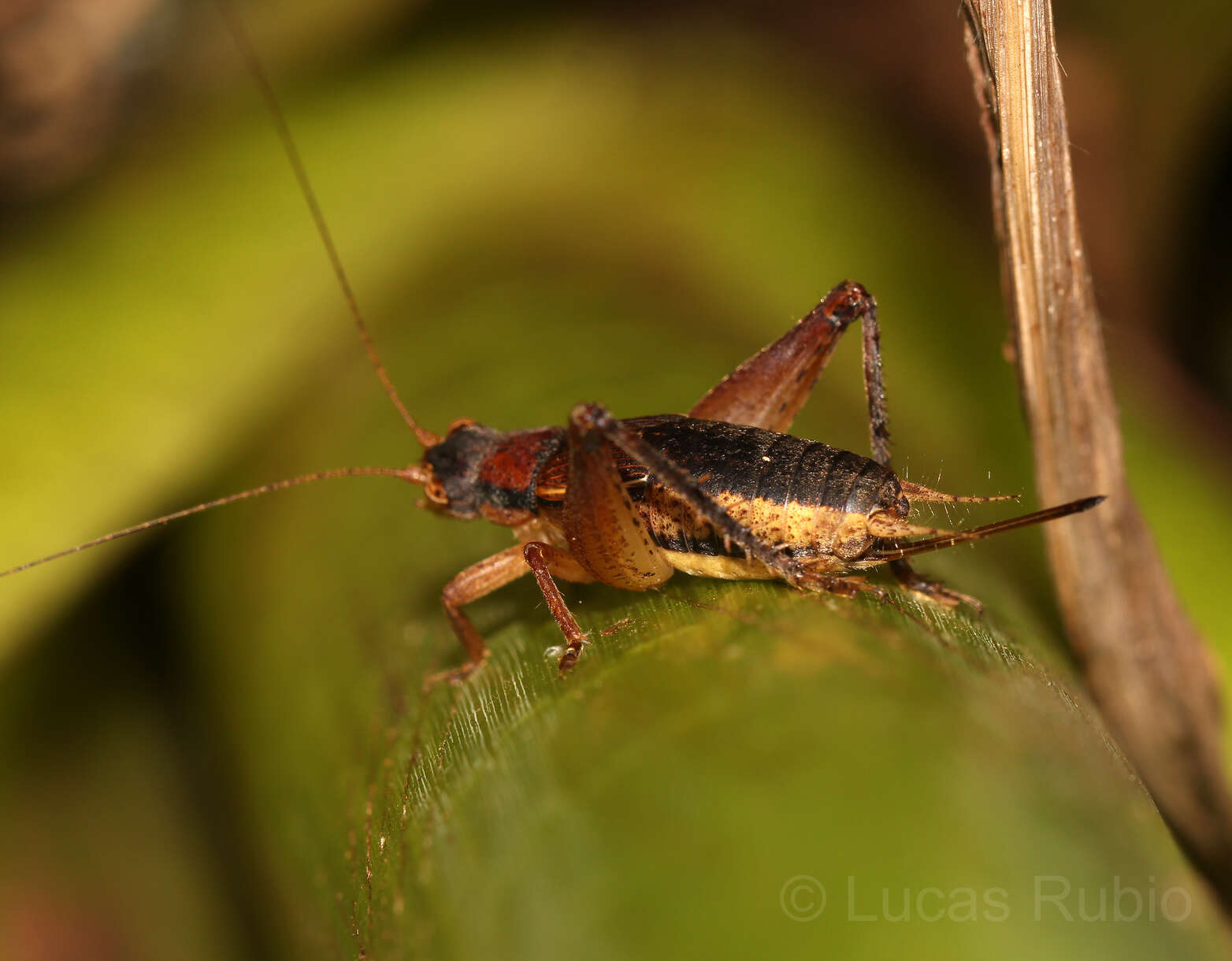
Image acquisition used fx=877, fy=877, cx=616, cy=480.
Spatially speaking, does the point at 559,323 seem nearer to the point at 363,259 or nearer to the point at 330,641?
the point at 363,259

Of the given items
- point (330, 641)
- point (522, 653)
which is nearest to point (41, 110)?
point (330, 641)

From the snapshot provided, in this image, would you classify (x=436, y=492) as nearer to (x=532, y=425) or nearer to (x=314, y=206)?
(x=532, y=425)

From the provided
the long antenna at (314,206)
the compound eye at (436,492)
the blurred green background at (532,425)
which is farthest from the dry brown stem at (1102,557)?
the long antenna at (314,206)

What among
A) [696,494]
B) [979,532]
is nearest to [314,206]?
[696,494]

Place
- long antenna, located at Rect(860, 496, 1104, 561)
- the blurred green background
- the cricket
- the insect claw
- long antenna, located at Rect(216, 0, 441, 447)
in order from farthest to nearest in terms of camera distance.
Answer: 1. long antenna, located at Rect(216, 0, 441, 447)
2. the cricket
3. the insect claw
4. long antenna, located at Rect(860, 496, 1104, 561)
5. the blurred green background

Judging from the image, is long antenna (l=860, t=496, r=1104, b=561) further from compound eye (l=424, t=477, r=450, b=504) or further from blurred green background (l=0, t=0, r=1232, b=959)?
compound eye (l=424, t=477, r=450, b=504)

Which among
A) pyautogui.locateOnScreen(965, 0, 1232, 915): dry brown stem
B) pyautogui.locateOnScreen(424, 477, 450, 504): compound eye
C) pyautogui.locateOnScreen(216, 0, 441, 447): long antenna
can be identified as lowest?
pyautogui.locateOnScreen(965, 0, 1232, 915): dry brown stem

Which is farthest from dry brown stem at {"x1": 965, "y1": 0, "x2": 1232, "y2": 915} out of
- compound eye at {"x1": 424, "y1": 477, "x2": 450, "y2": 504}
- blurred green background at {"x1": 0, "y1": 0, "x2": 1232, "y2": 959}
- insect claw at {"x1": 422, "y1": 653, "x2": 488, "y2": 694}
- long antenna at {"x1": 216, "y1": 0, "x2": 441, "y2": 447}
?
long antenna at {"x1": 216, "y1": 0, "x2": 441, "y2": 447}
